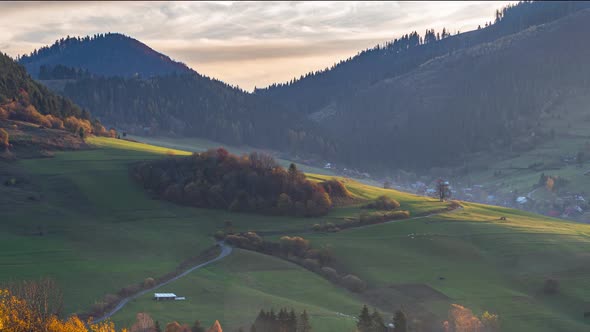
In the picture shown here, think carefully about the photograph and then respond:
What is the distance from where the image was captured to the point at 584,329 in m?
117

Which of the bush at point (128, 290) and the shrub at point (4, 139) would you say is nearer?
the bush at point (128, 290)

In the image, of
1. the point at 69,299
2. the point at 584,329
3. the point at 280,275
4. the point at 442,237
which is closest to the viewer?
the point at 69,299

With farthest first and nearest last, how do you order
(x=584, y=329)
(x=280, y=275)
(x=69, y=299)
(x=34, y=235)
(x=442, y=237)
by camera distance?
1. (x=442, y=237)
2. (x=34, y=235)
3. (x=280, y=275)
4. (x=584, y=329)
5. (x=69, y=299)

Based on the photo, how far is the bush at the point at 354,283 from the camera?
134000 mm

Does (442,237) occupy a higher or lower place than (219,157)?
lower

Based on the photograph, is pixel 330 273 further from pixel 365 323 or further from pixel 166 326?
pixel 166 326

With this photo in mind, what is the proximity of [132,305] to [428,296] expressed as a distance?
49.2 m

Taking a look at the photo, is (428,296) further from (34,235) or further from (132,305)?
(34,235)

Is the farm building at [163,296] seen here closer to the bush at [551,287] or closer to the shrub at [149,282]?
the shrub at [149,282]

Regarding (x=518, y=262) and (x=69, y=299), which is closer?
(x=69, y=299)

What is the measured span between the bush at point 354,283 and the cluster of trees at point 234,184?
1692 inches

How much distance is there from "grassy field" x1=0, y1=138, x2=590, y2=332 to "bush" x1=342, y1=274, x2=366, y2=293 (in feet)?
6.88

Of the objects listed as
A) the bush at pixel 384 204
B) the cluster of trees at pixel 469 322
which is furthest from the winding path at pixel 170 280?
the bush at pixel 384 204

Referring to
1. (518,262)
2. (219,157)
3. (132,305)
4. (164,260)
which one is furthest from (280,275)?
(219,157)
